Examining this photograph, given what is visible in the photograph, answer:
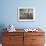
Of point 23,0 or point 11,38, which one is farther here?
point 23,0

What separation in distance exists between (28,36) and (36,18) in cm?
80

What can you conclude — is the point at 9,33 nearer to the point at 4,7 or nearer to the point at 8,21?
the point at 8,21

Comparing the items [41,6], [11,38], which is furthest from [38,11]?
[11,38]

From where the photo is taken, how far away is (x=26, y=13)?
413cm

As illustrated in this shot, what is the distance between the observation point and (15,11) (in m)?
4.11

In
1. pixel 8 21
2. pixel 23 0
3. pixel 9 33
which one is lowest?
pixel 9 33

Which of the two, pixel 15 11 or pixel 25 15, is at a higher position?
pixel 15 11

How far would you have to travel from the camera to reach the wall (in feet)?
13.4

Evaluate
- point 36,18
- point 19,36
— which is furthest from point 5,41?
point 36,18

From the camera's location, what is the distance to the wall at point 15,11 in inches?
161

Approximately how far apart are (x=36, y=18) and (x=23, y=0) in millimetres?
722

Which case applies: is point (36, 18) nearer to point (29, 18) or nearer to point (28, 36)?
point (29, 18)

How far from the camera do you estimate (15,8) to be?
162 inches

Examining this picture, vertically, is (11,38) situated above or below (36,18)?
below
